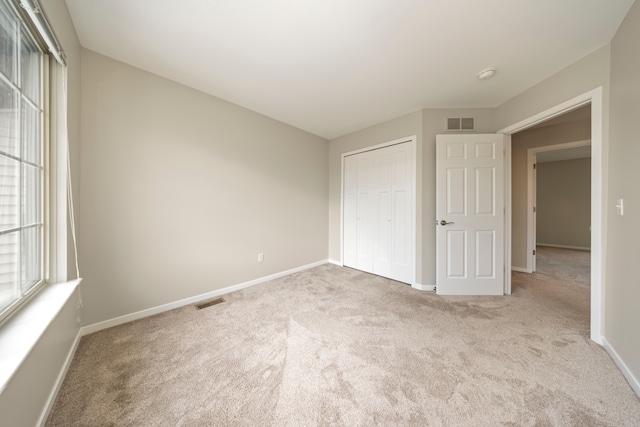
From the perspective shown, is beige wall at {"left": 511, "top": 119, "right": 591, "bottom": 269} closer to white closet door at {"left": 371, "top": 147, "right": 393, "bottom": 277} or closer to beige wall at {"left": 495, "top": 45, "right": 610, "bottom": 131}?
beige wall at {"left": 495, "top": 45, "right": 610, "bottom": 131}

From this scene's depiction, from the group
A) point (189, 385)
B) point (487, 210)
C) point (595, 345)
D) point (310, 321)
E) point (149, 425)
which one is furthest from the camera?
point (487, 210)

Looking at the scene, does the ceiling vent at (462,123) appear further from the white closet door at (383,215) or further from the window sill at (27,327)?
the window sill at (27,327)

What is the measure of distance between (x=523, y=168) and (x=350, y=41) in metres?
3.81

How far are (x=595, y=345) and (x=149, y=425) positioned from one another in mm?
3116

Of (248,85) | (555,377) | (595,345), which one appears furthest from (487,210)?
(248,85)

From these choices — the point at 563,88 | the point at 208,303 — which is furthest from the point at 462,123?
the point at 208,303

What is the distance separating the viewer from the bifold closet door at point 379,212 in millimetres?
3047

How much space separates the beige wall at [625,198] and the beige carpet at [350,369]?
286 millimetres

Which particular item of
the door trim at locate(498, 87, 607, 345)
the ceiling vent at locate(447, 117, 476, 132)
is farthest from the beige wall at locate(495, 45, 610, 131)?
the ceiling vent at locate(447, 117, 476, 132)

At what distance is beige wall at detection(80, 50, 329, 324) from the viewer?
1.83m

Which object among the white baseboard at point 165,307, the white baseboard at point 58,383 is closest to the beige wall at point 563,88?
the white baseboard at point 165,307

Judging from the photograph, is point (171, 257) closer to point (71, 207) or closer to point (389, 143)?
point (71, 207)

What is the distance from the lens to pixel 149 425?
1078mm

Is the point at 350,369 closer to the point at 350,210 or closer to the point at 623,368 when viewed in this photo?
the point at 623,368
